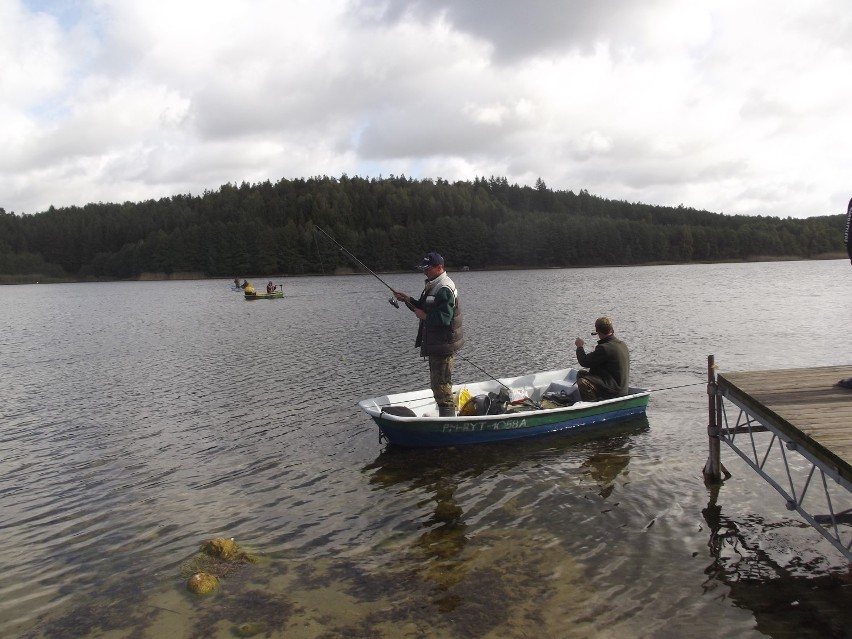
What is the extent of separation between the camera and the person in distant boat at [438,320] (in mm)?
10680

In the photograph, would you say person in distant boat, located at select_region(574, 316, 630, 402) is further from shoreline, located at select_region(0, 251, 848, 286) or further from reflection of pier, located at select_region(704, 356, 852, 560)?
shoreline, located at select_region(0, 251, 848, 286)

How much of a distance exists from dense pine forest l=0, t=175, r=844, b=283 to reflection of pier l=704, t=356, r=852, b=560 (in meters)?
107

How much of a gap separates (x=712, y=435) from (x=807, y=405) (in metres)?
2.23

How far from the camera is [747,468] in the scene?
9.96 metres

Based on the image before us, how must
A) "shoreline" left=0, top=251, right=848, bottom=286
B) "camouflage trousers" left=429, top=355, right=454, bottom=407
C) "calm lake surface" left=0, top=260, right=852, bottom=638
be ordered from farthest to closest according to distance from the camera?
→ "shoreline" left=0, top=251, right=848, bottom=286 → "camouflage trousers" left=429, top=355, right=454, bottom=407 → "calm lake surface" left=0, top=260, right=852, bottom=638

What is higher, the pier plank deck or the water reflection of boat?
A: the pier plank deck

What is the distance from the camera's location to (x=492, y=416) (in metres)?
11.2

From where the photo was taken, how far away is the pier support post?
9141 mm

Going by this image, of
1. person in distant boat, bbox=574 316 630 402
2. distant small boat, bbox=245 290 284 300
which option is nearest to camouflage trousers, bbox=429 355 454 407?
person in distant boat, bbox=574 316 630 402

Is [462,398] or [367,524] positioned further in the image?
[462,398]

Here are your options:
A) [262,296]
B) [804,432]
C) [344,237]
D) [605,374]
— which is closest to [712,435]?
[804,432]

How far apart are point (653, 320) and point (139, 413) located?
26.4 metres

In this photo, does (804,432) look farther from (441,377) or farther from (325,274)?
(325,274)

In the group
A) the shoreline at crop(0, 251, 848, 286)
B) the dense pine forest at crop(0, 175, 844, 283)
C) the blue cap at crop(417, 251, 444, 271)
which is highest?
the dense pine forest at crop(0, 175, 844, 283)
